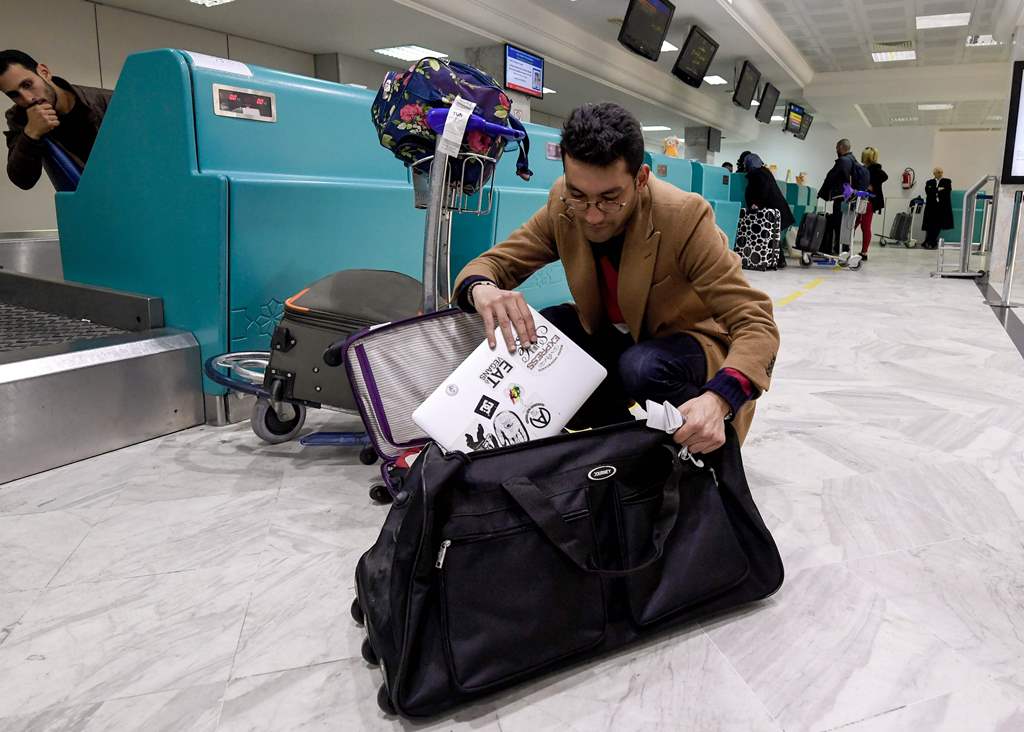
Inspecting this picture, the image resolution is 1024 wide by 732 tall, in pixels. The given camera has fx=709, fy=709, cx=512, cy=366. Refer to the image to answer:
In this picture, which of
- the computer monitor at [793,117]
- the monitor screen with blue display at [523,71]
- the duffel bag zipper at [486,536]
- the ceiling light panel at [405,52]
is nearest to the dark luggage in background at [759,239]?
the monitor screen with blue display at [523,71]

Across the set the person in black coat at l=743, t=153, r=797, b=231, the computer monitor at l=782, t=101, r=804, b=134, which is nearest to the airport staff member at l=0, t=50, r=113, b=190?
the person in black coat at l=743, t=153, r=797, b=231

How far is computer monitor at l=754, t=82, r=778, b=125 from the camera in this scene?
43.5 ft

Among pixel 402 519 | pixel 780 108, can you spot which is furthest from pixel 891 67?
pixel 402 519

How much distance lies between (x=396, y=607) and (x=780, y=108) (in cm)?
1928

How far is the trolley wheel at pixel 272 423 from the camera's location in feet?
6.98

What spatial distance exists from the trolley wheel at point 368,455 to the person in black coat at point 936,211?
16.1 metres

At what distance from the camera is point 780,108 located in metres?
17.7

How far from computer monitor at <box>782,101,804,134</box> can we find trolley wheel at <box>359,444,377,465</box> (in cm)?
1459

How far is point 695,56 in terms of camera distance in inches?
395

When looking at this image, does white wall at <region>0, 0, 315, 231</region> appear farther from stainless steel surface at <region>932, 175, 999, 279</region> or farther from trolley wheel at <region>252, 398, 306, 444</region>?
stainless steel surface at <region>932, 175, 999, 279</region>

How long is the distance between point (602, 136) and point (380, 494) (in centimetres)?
99

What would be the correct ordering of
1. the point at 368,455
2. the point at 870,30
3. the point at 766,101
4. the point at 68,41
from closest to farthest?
the point at 368,455 → the point at 68,41 → the point at 870,30 → the point at 766,101

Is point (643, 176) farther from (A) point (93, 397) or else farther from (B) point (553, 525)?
(A) point (93, 397)

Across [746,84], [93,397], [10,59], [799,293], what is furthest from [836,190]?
[93,397]
